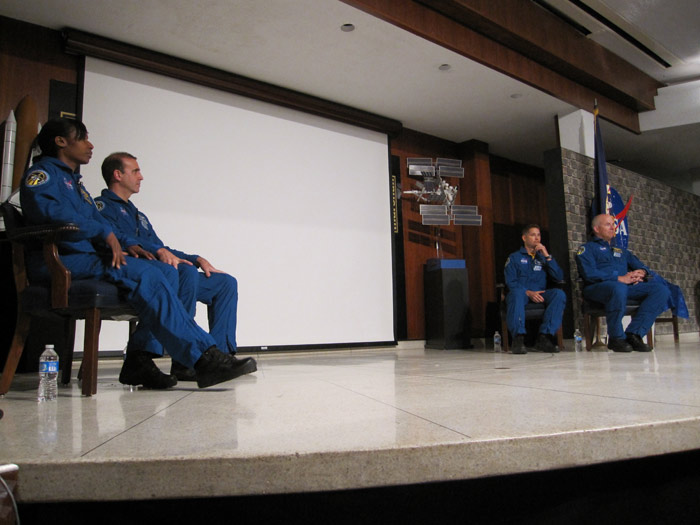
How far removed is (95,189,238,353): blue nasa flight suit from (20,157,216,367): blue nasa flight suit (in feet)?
0.89

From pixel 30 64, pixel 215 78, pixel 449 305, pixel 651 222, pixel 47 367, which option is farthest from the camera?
pixel 651 222

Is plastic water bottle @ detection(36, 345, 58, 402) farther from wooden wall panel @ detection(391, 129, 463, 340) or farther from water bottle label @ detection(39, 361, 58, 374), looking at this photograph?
wooden wall panel @ detection(391, 129, 463, 340)

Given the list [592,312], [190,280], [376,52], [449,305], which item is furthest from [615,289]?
[190,280]

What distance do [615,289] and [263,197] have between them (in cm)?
283

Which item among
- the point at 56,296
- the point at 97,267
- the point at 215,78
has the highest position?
the point at 215,78

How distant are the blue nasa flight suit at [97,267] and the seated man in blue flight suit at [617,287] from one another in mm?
3089

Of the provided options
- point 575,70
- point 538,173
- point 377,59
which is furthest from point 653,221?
point 377,59

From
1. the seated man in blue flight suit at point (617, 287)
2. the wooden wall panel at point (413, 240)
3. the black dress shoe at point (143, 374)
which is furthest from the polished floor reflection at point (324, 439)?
the wooden wall panel at point (413, 240)

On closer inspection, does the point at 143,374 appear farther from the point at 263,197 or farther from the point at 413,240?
the point at 413,240

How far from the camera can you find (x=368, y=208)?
5.02m

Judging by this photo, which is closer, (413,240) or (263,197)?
(263,197)

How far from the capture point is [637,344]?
11.8 ft

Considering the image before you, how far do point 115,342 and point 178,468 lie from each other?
10.1 ft

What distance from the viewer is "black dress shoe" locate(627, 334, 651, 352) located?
11.6ft
